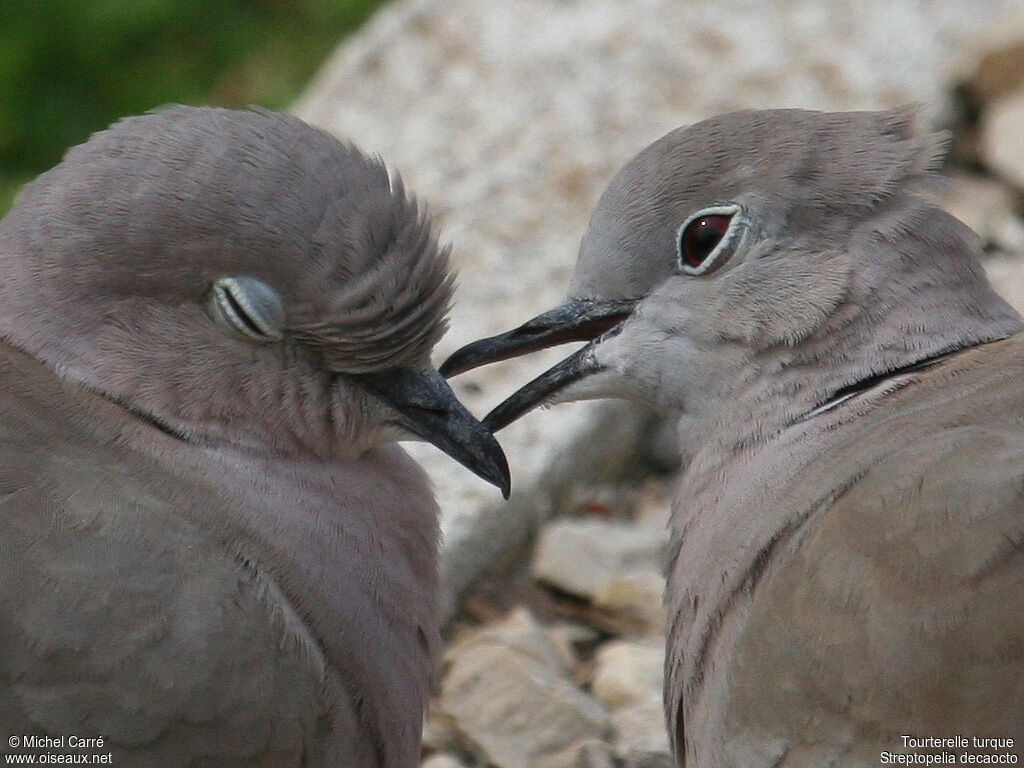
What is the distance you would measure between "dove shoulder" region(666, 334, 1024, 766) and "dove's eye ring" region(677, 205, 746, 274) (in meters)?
0.35

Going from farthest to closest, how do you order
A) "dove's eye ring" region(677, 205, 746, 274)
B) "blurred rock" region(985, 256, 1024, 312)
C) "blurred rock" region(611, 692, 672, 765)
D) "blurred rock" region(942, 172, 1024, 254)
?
1. "blurred rock" region(942, 172, 1024, 254)
2. "blurred rock" region(985, 256, 1024, 312)
3. "blurred rock" region(611, 692, 672, 765)
4. "dove's eye ring" region(677, 205, 746, 274)

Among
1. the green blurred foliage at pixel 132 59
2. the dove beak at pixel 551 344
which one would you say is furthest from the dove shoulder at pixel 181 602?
the green blurred foliage at pixel 132 59

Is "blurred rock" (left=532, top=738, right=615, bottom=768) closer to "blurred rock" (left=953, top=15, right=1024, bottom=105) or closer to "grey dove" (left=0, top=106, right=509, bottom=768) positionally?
"grey dove" (left=0, top=106, right=509, bottom=768)

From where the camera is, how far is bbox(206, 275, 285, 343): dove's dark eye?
9.10 ft

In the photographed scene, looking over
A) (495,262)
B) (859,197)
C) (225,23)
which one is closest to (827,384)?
(859,197)

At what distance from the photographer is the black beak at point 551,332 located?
3.08 meters

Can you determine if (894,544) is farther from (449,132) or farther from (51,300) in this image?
(449,132)

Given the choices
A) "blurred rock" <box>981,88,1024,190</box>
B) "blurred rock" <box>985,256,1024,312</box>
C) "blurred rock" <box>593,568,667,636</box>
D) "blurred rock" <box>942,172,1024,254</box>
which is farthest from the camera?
"blurred rock" <box>981,88,1024,190</box>

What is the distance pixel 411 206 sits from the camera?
2.93 meters

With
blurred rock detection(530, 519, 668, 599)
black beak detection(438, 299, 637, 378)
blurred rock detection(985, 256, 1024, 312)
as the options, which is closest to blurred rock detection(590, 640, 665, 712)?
blurred rock detection(530, 519, 668, 599)

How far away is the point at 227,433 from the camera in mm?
2820

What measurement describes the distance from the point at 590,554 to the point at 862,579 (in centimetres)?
143

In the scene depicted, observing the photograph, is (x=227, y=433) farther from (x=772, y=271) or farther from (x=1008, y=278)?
(x=1008, y=278)

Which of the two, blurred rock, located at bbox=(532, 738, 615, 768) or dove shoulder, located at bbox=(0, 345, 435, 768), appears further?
blurred rock, located at bbox=(532, 738, 615, 768)
